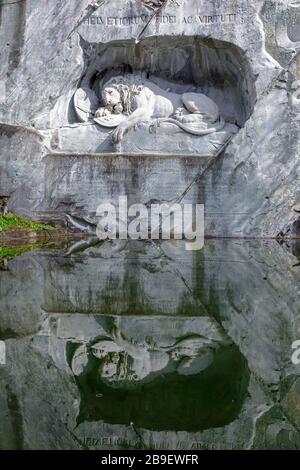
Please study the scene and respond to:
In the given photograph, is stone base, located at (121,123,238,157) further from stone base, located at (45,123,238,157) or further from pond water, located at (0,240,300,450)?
pond water, located at (0,240,300,450)

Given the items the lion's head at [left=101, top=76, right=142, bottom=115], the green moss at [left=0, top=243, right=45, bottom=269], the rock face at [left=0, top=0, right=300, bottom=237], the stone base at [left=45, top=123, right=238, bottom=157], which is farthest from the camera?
the lion's head at [left=101, top=76, right=142, bottom=115]

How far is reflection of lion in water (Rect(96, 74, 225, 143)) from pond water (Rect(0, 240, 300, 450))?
153 inches

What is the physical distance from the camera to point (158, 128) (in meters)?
10.9

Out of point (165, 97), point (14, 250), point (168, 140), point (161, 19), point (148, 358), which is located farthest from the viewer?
point (165, 97)

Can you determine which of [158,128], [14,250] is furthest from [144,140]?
[14,250]

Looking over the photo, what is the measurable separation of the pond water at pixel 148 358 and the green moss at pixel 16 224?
2638 millimetres

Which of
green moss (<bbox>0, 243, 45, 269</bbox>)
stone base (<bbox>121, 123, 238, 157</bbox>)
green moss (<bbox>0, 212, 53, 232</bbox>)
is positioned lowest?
green moss (<bbox>0, 243, 45, 269</bbox>)

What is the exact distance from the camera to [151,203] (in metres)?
10.7

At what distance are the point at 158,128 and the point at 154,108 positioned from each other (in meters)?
0.46

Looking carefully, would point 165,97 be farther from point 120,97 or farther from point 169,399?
point 169,399

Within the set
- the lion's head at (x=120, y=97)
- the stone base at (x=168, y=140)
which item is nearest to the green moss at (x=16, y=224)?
the stone base at (x=168, y=140)

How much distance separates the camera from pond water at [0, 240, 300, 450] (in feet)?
10.9

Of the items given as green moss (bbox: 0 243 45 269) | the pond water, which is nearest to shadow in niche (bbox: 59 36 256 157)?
green moss (bbox: 0 243 45 269)

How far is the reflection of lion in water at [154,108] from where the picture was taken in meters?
10.9
